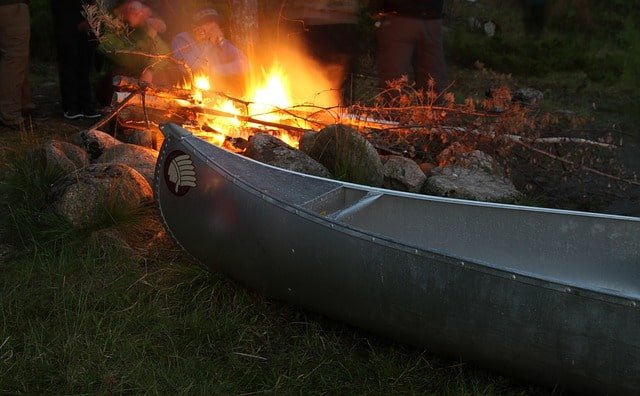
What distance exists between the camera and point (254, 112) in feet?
19.9

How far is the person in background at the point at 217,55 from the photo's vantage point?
6816mm

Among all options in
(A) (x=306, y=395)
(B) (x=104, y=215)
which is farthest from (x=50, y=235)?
(A) (x=306, y=395)

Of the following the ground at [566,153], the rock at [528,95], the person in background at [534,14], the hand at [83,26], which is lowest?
the ground at [566,153]

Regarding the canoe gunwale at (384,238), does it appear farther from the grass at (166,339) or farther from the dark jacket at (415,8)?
the dark jacket at (415,8)

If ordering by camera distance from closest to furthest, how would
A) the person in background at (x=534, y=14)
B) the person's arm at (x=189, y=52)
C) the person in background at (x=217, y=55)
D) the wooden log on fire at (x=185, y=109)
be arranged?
1. the wooden log on fire at (x=185, y=109)
2. the person's arm at (x=189, y=52)
3. the person in background at (x=217, y=55)
4. the person in background at (x=534, y=14)

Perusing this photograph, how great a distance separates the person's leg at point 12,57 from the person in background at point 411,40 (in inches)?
131

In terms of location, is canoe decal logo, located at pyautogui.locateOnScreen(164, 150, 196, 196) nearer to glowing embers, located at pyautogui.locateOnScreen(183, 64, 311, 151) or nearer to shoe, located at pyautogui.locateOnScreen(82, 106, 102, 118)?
glowing embers, located at pyautogui.locateOnScreen(183, 64, 311, 151)

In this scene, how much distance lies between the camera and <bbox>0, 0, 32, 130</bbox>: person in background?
6922 mm

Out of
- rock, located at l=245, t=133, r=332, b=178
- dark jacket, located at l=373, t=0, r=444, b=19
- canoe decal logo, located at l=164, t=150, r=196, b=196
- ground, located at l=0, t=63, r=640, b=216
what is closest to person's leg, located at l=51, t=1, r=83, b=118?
ground, located at l=0, t=63, r=640, b=216

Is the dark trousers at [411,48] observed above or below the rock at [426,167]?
above

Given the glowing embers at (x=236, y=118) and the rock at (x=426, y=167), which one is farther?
the glowing embers at (x=236, y=118)

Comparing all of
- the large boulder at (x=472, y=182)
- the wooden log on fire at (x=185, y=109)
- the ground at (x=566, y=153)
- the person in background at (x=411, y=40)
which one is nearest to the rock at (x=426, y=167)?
the large boulder at (x=472, y=182)

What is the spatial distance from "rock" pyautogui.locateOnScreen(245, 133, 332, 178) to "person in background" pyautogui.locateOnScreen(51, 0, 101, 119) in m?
2.89

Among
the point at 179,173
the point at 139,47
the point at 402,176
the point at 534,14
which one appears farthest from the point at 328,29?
the point at 534,14
